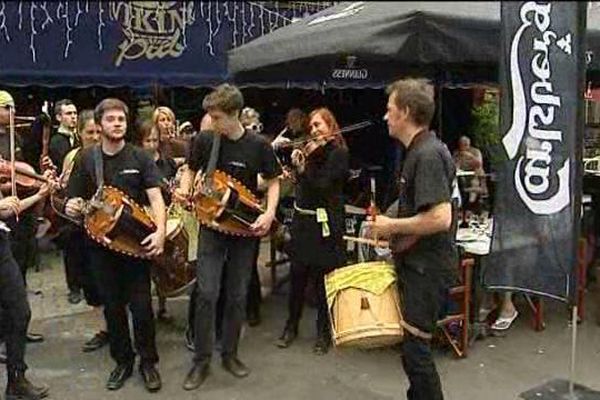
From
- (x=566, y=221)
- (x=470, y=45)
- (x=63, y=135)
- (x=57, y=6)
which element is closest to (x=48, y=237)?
(x=63, y=135)

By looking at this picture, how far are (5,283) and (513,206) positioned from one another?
8.74 feet

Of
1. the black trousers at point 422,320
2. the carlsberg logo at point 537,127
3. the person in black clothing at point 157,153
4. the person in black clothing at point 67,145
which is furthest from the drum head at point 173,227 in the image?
the carlsberg logo at point 537,127

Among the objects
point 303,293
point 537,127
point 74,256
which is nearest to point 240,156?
point 303,293

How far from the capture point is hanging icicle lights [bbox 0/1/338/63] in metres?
7.90

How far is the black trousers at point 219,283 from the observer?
4246 millimetres

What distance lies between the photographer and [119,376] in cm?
432

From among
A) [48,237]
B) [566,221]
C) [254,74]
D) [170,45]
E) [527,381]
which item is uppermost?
[170,45]

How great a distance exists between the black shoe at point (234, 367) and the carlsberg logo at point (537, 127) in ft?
6.26

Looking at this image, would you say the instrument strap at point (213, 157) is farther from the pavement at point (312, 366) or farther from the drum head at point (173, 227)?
the pavement at point (312, 366)

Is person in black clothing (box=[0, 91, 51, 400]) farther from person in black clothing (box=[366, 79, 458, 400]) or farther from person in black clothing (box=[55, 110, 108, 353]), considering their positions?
person in black clothing (box=[366, 79, 458, 400])

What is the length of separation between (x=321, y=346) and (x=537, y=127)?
6.56ft

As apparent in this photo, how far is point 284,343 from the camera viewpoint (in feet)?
→ 16.3

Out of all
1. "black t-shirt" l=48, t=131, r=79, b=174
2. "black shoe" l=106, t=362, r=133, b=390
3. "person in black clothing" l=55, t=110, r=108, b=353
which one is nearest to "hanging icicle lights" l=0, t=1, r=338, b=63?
"black t-shirt" l=48, t=131, r=79, b=174

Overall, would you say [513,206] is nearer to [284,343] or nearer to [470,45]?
[470,45]
